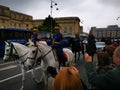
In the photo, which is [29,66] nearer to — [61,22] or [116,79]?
[116,79]

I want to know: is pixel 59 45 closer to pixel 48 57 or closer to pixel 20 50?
pixel 48 57

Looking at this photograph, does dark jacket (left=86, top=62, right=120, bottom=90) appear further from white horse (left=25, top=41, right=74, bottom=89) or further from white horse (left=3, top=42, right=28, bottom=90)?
white horse (left=3, top=42, right=28, bottom=90)

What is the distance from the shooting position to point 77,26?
13100 centimetres

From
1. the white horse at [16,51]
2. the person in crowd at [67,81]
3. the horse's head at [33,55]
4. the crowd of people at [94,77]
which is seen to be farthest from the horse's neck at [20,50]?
the person in crowd at [67,81]

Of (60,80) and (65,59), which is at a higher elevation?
(60,80)

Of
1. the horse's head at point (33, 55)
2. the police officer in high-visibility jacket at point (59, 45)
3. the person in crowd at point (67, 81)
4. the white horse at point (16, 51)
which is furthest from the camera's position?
the white horse at point (16, 51)

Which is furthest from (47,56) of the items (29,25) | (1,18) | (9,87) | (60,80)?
(29,25)

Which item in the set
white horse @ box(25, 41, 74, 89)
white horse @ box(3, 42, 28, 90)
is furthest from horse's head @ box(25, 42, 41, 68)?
white horse @ box(3, 42, 28, 90)

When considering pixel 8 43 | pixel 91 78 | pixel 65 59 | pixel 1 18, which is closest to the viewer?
pixel 91 78

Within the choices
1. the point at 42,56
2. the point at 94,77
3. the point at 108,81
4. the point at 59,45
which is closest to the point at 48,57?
the point at 42,56

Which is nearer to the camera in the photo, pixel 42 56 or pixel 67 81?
pixel 67 81

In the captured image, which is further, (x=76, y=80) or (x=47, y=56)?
(x=47, y=56)

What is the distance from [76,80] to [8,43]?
357 inches

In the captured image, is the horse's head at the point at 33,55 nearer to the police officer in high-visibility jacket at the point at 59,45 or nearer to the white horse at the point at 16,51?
the police officer in high-visibility jacket at the point at 59,45
